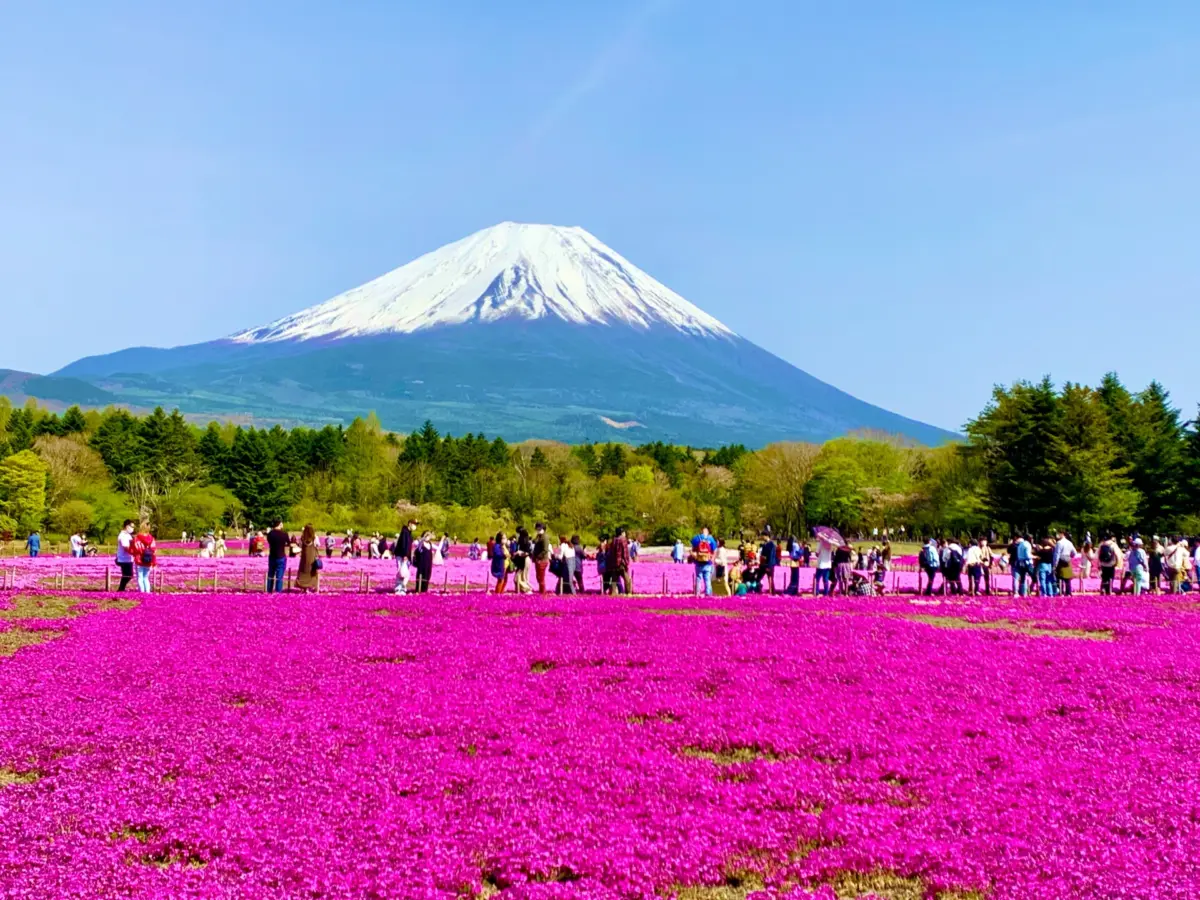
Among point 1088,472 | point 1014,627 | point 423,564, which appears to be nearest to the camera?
point 1014,627

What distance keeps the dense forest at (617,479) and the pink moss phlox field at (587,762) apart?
55.9 m

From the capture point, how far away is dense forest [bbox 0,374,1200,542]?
7200 cm

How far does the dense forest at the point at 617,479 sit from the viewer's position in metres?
72.0

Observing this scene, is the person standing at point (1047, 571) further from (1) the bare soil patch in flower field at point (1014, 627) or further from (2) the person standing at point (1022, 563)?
(1) the bare soil patch in flower field at point (1014, 627)

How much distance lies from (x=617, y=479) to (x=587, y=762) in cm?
9321

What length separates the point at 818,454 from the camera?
376 feet

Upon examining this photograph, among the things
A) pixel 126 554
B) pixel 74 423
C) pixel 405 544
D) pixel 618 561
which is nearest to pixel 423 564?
pixel 405 544

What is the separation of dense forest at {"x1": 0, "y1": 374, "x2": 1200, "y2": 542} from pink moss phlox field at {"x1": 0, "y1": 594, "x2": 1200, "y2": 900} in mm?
55906

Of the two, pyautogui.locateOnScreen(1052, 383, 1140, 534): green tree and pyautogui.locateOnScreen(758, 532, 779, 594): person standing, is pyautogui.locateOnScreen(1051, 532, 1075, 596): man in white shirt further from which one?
pyautogui.locateOnScreen(1052, 383, 1140, 534): green tree

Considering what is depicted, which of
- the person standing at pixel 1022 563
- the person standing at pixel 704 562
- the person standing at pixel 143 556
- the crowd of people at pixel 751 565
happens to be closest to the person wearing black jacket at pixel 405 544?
the crowd of people at pixel 751 565

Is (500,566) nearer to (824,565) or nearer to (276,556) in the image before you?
(276,556)

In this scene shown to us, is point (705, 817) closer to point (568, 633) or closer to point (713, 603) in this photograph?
point (568, 633)

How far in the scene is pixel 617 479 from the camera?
105 m

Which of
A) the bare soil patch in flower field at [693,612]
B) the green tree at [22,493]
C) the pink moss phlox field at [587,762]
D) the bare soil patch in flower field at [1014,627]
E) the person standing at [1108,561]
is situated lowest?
the pink moss phlox field at [587,762]
